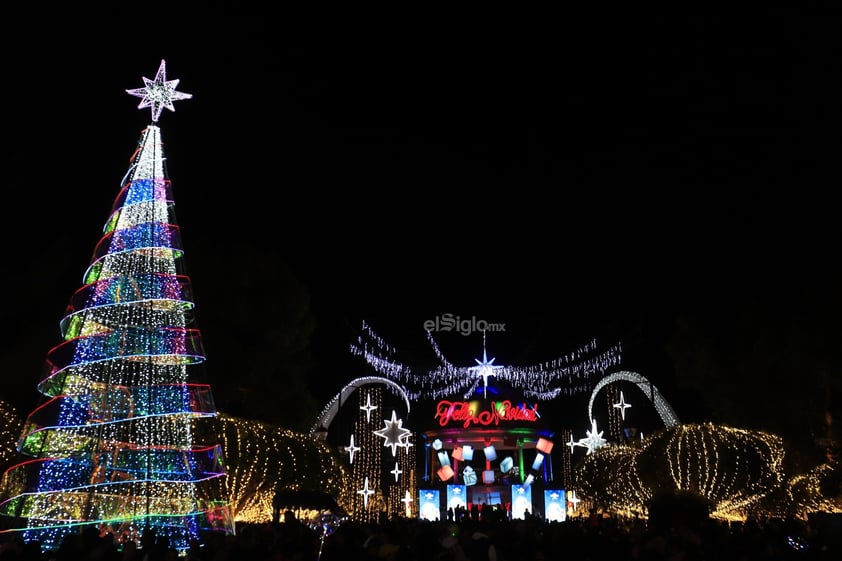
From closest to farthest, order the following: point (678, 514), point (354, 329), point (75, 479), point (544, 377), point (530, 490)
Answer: point (678, 514) < point (75, 479) < point (530, 490) < point (354, 329) < point (544, 377)

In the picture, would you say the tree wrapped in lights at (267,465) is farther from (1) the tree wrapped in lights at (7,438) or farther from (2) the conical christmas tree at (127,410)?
(2) the conical christmas tree at (127,410)

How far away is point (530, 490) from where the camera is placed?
32812 millimetres

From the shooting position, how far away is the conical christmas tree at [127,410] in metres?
13.0

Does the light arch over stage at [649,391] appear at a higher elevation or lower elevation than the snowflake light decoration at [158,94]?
lower

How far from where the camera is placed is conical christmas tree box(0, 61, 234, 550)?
12977mm

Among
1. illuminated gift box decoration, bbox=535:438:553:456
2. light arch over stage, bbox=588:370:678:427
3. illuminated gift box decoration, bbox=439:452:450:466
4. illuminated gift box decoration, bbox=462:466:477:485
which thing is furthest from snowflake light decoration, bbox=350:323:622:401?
illuminated gift box decoration, bbox=462:466:477:485

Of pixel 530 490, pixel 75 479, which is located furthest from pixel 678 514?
pixel 530 490

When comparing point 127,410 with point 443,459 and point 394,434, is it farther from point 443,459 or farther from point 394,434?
point 443,459

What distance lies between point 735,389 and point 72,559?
2551 centimetres

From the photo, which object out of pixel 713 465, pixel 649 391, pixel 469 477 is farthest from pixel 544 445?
pixel 713 465

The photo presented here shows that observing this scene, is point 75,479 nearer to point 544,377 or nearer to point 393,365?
point 393,365

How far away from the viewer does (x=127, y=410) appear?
13.5 m

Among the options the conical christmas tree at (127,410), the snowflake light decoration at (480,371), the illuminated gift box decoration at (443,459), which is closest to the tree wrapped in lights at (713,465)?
the conical christmas tree at (127,410)

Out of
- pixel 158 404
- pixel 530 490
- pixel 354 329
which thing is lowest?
pixel 530 490
